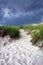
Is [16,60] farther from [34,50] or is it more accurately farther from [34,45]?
[34,45]

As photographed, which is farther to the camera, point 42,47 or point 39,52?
point 42,47

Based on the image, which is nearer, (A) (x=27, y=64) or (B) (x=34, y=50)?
(A) (x=27, y=64)

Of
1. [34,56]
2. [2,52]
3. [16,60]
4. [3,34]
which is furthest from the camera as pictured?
[3,34]

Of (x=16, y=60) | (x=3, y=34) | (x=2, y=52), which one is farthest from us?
(x=3, y=34)

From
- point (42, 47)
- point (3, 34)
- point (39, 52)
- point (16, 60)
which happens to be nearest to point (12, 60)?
point (16, 60)

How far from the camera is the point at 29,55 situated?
645cm

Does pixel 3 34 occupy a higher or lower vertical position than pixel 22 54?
higher

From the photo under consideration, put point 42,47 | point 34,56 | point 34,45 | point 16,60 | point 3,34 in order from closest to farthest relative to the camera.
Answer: point 16,60 < point 34,56 < point 42,47 < point 34,45 < point 3,34

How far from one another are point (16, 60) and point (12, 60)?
14cm

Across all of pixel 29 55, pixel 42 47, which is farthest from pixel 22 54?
pixel 42 47

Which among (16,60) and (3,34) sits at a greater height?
(3,34)

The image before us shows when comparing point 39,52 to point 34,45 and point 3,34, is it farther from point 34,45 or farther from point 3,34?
point 3,34

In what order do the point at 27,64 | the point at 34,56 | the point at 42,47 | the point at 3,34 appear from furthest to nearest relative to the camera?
the point at 3,34, the point at 42,47, the point at 34,56, the point at 27,64

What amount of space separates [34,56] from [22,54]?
1.76 ft
